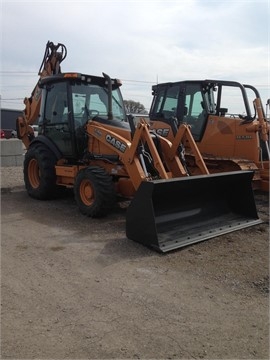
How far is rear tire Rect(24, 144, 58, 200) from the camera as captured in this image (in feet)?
25.3

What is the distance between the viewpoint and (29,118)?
9.41 metres

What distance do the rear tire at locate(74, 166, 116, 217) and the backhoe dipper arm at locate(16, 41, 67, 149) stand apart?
3210 mm

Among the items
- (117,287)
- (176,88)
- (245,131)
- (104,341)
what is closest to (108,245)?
(117,287)

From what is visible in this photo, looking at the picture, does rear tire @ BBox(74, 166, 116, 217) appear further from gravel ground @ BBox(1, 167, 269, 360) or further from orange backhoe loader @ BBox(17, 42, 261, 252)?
gravel ground @ BBox(1, 167, 269, 360)

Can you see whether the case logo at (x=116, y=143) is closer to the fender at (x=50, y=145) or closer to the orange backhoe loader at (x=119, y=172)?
the orange backhoe loader at (x=119, y=172)

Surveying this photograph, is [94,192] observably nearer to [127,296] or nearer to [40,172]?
[40,172]

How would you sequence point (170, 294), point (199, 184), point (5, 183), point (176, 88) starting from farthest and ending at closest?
point (5, 183), point (176, 88), point (199, 184), point (170, 294)

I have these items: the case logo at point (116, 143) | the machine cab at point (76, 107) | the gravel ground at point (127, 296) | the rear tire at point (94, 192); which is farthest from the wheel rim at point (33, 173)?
the gravel ground at point (127, 296)

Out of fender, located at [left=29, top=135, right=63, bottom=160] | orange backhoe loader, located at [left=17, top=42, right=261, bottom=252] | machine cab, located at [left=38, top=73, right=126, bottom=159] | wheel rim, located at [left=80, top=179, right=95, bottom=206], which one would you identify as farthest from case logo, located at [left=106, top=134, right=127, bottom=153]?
fender, located at [left=29, top=135, right=63, bottom=160]

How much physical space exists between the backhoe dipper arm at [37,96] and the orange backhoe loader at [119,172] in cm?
3

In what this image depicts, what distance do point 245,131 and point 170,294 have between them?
18.1ft

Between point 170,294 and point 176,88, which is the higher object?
point 176,88

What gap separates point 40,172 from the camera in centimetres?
785

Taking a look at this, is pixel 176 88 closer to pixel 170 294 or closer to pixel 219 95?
pixel 219 95
